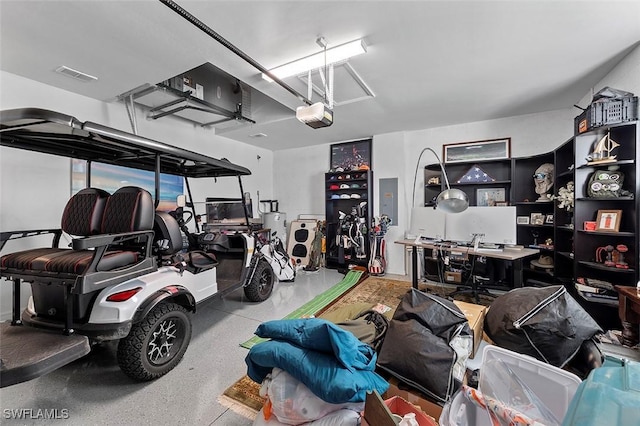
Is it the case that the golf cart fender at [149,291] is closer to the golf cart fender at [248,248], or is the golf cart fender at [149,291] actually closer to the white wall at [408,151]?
the golf cart fender at [248,248]

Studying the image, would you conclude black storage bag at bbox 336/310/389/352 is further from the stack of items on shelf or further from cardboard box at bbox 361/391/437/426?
the stack of items on shelf

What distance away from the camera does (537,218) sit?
3.99 m

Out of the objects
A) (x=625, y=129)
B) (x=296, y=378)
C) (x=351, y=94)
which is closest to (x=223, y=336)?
(x=296, y=378)

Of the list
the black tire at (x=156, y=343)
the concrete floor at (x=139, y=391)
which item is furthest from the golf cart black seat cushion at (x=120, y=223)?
the concrete floor at (x=139, y=391)

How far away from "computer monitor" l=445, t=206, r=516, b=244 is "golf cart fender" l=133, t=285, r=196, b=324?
3517 millimetres

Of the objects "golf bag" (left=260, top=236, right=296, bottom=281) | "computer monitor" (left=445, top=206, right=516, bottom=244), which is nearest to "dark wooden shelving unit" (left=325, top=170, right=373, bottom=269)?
"golf bag" (left=260, top=236, right=296, bottom=281)

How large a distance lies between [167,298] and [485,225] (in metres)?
3.88

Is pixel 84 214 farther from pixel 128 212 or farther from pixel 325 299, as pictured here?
pixel 325 299

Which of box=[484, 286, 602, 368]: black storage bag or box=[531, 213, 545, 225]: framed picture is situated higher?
box=[531, 213, 545, 225]: framed picture

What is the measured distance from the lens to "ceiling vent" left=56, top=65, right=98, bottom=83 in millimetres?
2676

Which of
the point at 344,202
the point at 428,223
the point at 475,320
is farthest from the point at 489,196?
the point at 475,320

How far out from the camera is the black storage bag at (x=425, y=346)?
1.38 meters

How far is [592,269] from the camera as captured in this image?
2.88 meters

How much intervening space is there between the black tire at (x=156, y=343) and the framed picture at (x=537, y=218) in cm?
504
